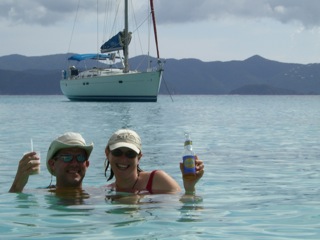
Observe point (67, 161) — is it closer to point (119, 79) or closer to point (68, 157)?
point (68, 157)

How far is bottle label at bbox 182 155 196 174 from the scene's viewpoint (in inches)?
270

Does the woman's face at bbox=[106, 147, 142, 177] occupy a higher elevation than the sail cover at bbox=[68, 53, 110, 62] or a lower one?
lower

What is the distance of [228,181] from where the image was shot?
12117mm

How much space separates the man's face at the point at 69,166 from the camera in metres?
7.41

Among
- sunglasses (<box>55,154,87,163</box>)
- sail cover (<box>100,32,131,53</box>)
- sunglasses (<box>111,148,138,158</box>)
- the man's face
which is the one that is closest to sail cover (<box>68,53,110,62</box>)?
sail cover (<box>100,32,131,53</box>)

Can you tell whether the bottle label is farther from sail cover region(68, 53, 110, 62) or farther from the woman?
sail cover region(68, 53, 110, 62)

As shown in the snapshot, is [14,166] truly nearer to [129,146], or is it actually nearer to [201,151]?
[201,151]

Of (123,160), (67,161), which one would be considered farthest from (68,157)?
(123,160)

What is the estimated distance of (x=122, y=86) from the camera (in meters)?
75.8

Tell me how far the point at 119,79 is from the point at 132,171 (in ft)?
223

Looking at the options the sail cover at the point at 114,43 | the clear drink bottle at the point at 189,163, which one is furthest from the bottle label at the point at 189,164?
the sail cover at the point at 114,43

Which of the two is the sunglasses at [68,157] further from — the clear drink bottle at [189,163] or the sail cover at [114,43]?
the sail cover at [114,43]

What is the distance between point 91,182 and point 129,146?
529 cm

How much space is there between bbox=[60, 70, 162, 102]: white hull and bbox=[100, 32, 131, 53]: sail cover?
112 inches
